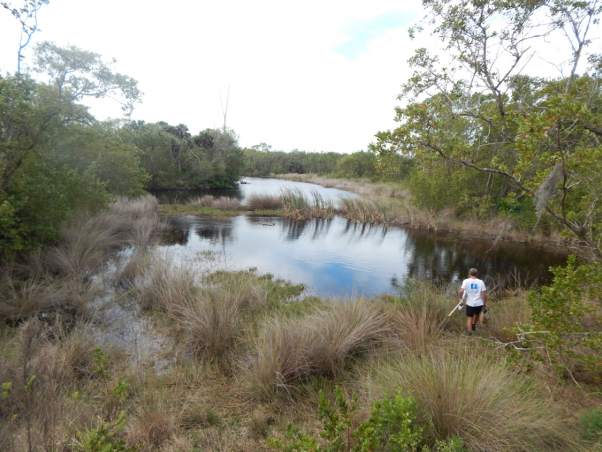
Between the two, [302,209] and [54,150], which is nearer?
[54,150]

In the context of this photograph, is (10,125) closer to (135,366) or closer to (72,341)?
(72,341)

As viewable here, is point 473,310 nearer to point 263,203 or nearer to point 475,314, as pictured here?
point 475,314

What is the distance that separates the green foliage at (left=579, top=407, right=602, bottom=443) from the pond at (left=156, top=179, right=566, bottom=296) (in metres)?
4.80

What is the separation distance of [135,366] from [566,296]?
18.0 feet

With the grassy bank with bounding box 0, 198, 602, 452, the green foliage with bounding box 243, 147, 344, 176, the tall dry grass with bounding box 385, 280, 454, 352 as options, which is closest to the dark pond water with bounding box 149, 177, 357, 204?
the grassy bank with bounding box 0, 198, 602, 452

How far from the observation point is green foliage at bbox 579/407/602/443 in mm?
2460

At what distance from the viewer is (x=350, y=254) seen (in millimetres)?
12617

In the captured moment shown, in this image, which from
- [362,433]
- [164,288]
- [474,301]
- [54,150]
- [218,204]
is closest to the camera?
[362,433]

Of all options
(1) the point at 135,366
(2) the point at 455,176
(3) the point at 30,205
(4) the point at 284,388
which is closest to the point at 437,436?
(4) the point at 284,388

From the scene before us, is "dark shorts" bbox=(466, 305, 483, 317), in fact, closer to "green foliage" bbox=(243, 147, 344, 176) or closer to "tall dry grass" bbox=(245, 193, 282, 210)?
"tall dry grass" bbox=(245, 193, 282, 210)

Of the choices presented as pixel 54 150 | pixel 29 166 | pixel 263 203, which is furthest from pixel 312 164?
pixel 29 166

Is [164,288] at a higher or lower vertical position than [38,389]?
lower

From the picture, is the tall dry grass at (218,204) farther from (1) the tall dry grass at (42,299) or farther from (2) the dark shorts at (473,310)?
(2) the dark shorts at (473,310)

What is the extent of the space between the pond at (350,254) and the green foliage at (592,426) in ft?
15.7
